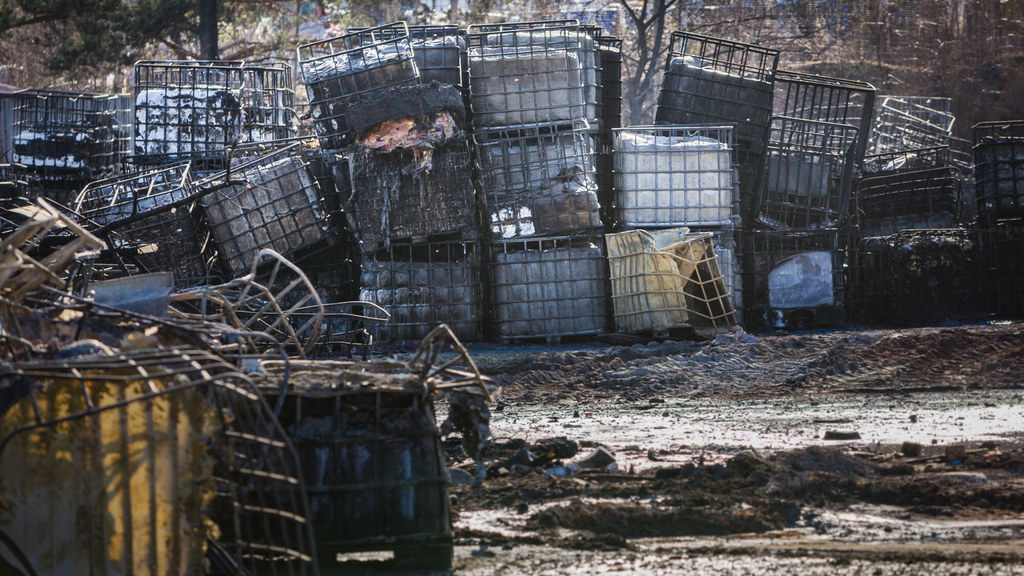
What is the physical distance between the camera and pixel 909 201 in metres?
16.6

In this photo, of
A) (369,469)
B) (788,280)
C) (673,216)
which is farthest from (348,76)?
(369,469)

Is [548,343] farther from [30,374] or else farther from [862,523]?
[30,374]

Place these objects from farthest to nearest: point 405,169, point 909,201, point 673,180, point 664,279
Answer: point 909,201 → point 673,180 → point 664,279 → point 405,169

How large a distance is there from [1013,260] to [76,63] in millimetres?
16473

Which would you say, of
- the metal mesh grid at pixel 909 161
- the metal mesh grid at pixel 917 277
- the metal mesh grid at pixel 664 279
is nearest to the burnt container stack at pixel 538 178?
the metal mesh grid at pixel 664 279

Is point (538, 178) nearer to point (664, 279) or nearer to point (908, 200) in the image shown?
point (664, 279)

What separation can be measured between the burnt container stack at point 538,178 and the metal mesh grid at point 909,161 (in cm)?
571

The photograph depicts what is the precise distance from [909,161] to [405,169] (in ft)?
28.1

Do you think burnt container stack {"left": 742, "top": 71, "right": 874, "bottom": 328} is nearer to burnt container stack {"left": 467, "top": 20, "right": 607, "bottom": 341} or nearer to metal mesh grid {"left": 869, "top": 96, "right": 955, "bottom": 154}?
burnt container stack {"left": 467, "top": 20, "right": 607, "bottom": 341}

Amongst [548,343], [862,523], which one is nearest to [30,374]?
[862,523]

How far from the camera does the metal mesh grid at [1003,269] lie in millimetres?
14625

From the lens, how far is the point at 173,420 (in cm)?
450

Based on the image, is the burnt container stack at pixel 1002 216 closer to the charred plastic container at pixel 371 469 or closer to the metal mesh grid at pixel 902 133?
the metal mesh grid at pixel 902 133

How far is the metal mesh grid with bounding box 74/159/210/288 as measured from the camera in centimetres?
1211
